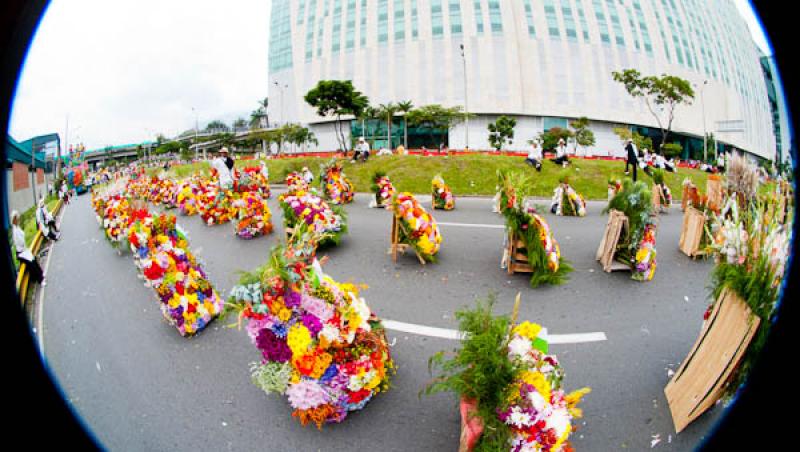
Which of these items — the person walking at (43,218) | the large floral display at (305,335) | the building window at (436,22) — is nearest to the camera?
the large floral display at (305,335)

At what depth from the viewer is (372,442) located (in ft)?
8.50

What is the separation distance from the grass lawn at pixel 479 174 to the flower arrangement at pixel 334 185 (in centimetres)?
387

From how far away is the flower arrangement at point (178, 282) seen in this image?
439cm

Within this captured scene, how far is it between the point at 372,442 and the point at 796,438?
229cm

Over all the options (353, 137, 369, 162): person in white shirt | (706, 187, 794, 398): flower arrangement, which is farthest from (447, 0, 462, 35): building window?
(706, 187, 794, 398): flower arrangement

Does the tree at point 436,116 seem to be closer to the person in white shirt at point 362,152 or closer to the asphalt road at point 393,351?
the person in white shirt at point 362,152

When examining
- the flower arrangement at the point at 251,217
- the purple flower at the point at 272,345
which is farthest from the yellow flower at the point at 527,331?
the flower arrangement at the point at 251,217

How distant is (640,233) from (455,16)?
48.0 metres

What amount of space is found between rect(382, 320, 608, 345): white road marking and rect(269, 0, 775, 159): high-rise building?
41.6 meters

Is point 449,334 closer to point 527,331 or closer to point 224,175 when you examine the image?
point 527,331

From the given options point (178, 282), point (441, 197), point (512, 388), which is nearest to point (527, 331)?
point (512, 388)

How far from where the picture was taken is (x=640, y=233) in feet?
17.2

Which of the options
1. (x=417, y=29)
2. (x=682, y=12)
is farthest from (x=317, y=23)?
(x=682, y=12)

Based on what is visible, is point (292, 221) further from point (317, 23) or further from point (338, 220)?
point (317, 23)
